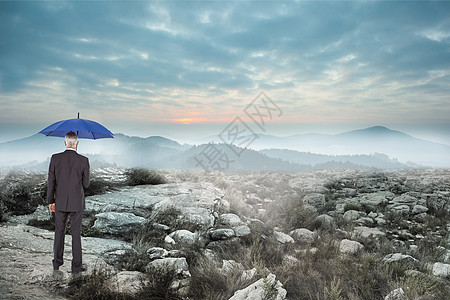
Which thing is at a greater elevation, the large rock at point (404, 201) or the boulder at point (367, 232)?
the large rock at point (404, 201)

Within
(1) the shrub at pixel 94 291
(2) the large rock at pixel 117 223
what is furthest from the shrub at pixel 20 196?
(1) the shrub at pixel 94 291

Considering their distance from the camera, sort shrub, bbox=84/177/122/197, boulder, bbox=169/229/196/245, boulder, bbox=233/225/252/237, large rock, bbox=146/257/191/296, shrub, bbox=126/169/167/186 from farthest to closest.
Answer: shrub, bbox=126/169/167/186, shrub, bbox=84/177/122/197, boulder, bbox=233/225/252/237, boulder, bbox=169/229/196/245, large rock, bbox=146/257/191/296

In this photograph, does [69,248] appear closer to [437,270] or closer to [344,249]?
[344,249]

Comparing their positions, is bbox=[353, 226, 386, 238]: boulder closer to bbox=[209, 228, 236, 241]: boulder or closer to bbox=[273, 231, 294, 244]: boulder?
bbox=[273, 231, 294, 244]: boulder

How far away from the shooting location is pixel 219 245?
6.22 meters

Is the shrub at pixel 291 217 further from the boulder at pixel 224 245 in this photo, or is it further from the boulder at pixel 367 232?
the boulder at pixel 224 245

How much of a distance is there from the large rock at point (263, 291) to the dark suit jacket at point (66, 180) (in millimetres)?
2896

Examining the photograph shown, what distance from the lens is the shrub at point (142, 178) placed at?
1186 cm

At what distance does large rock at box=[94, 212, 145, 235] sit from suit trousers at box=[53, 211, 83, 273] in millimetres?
2411

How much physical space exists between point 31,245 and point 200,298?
3774 millimetres

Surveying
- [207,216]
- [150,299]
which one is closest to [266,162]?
[207,216]

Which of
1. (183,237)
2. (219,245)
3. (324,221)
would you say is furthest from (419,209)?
(183,237)

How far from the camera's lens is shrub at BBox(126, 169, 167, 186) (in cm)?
1186

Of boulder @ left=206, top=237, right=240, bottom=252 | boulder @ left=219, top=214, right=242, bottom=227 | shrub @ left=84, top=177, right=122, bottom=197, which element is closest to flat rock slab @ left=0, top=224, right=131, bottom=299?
boulder @ left=206, top=237, right=240, bottom=252
